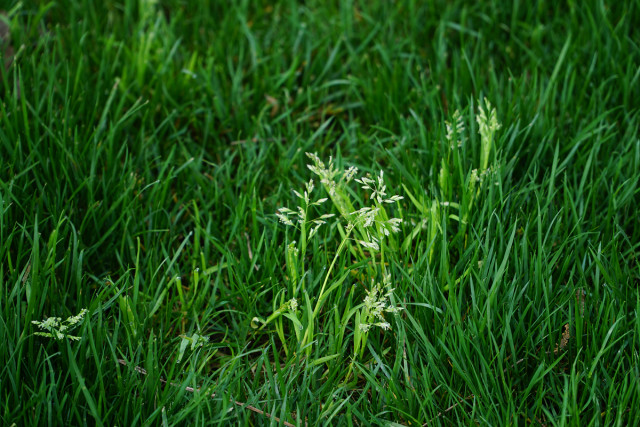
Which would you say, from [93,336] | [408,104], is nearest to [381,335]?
[93,336]

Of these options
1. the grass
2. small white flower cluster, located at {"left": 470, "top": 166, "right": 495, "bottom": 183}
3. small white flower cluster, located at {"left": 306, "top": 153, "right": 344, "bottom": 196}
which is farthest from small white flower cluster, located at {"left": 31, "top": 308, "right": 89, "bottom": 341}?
small white flower cluster, located at {"left": 470, "top": 166, "right": 495, "bottom": 183}

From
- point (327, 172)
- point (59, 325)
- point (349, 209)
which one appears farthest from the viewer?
point (349, 209)

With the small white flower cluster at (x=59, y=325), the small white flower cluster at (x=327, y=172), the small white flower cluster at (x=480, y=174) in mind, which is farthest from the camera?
the small white flower cluster at (x=480, y=174)

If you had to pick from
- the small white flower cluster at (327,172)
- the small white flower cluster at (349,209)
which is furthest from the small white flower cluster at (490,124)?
the small white flower cluster at (327,172)

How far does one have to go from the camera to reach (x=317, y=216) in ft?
7.60

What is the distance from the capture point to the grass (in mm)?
1780

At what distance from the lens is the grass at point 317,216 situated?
1.78 metres

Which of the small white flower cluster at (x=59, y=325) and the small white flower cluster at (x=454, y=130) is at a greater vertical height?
the small white flower cluster at (x=454, y=130)

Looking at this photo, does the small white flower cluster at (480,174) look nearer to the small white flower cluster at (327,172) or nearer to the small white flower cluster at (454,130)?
the small white flower cluster at (454,130)

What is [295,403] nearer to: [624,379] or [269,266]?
[269,266]

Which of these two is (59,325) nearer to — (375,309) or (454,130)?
(375,309)

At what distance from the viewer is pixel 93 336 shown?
184 cm

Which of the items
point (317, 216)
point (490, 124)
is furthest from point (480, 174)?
point (317, 216)

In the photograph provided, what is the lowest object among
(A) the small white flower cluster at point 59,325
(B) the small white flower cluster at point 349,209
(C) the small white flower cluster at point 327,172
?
(A) the small white flower cluster at point 59,325
